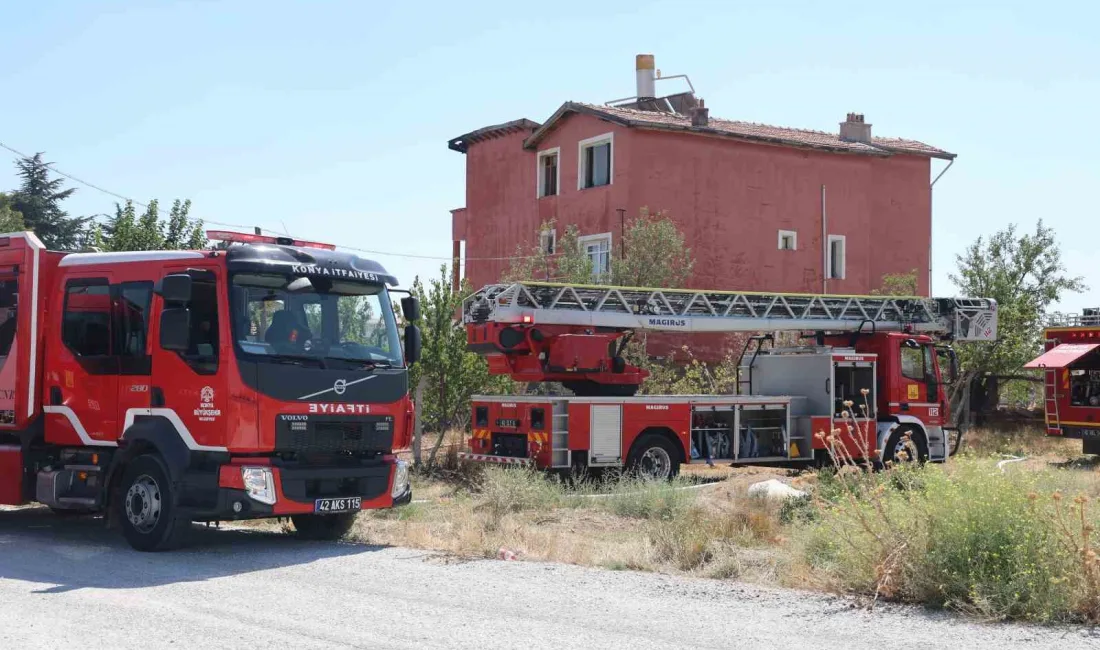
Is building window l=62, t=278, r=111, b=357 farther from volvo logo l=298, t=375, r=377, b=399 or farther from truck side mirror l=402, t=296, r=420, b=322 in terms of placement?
truck side mirror l=402, t=296, r=420, b=322

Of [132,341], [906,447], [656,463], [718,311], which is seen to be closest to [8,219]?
[718,311]

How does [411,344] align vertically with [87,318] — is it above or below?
below

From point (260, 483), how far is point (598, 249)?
2179 cm

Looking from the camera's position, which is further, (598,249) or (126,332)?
(598,249)

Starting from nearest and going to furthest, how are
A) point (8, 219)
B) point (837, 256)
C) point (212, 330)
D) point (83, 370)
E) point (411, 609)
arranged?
point (411, 609) < point (212, 330) < point (83, 370) < point (837, 256) < point (8, 219)

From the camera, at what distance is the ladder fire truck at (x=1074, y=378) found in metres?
25.4

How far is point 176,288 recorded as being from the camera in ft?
34.2

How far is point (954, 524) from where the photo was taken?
8.55 meters

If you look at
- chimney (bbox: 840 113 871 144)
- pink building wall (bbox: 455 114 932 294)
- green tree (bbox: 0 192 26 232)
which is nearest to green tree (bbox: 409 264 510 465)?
pink building wall (bbox: 455 114 932 294)

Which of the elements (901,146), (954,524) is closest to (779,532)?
(954,524)

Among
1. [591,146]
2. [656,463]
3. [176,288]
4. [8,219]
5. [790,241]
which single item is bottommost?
[656,463]

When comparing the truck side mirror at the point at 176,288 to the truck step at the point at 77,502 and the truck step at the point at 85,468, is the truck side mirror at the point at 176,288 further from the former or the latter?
the truck step at the point at 77,502

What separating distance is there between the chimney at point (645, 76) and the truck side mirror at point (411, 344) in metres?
26.3

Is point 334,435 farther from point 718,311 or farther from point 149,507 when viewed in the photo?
point 718,311
